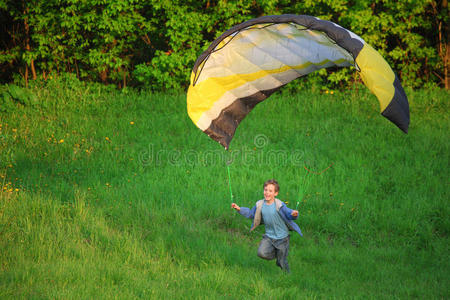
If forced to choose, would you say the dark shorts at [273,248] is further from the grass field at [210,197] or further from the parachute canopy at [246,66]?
the parachute canopy at [246,66]

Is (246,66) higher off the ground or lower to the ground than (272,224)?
higher

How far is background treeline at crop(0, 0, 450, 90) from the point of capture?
15891mm

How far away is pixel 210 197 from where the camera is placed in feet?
33.7

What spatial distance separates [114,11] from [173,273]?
10817 millimetres

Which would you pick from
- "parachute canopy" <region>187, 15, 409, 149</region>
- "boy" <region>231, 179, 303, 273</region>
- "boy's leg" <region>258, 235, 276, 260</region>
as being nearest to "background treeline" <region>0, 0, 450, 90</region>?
"parachute canopy" <region>187, 15, 409, 149</region>

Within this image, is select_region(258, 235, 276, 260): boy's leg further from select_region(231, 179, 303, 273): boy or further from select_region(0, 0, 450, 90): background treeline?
select_region(0, 0, 450, 90): background treeline

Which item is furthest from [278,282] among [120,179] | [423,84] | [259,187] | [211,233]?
[423,84]

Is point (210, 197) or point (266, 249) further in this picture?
point (210, 197)

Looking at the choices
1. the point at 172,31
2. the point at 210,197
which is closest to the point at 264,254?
the point at 210,197

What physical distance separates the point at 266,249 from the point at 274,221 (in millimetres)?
417

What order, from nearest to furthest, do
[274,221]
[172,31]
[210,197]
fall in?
[274,221] < [210,197] < [172,31]

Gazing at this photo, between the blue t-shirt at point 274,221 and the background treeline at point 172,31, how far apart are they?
9.57 meters

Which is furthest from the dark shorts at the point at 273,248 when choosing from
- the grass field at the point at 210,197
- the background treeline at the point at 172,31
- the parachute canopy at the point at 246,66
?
the background treeline at the point at 172,31

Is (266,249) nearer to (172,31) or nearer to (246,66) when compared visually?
(246,66)
